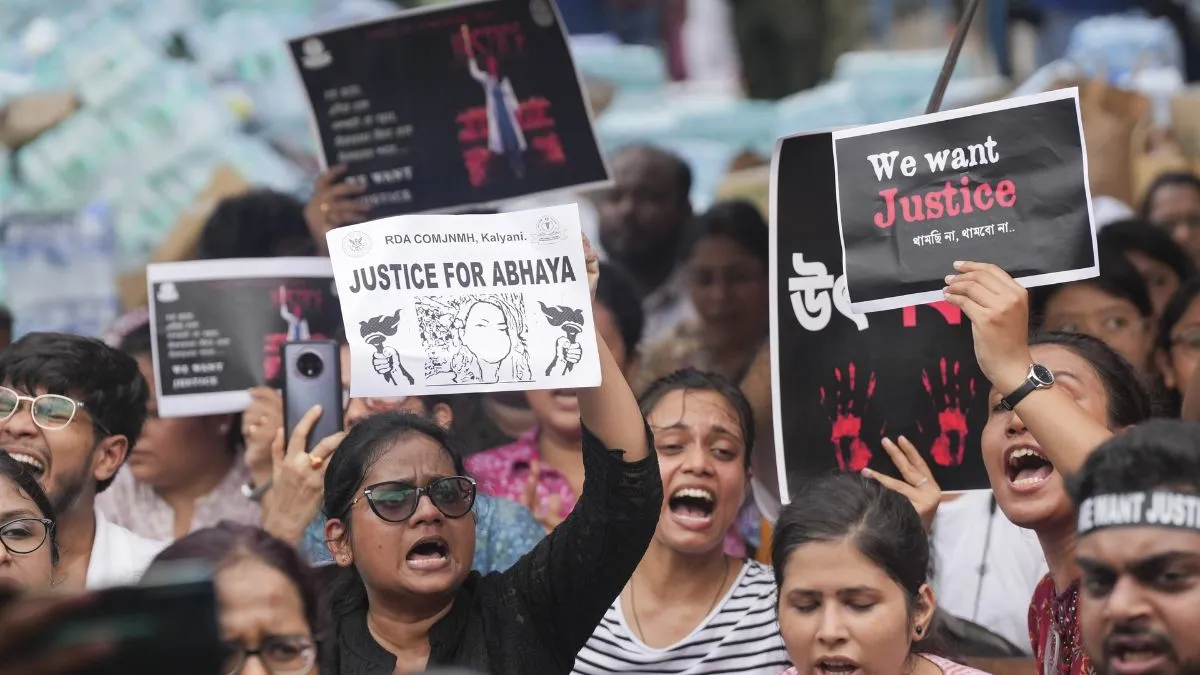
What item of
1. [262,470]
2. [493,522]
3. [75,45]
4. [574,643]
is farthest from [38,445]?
[75,45]

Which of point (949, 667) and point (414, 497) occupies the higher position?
point (414, 497)

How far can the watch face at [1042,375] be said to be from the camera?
338 cm

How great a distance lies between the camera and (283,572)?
11.1ft

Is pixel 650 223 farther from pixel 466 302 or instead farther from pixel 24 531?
pixel 24 531

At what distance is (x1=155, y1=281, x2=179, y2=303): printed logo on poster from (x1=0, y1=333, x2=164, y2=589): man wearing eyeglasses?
1.81ft

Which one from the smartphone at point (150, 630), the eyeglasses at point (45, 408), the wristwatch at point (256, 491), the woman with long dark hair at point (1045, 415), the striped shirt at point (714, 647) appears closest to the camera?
the smartphone at point (150, 630)

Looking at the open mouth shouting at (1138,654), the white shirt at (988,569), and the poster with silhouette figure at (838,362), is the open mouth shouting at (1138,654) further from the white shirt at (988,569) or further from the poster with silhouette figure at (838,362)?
the white shirt at (988,569)

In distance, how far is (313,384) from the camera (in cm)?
448

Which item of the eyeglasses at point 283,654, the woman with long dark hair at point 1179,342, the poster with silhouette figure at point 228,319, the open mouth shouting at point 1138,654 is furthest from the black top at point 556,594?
the woman with long dark hair at point 1179,342

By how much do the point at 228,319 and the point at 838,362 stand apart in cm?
165

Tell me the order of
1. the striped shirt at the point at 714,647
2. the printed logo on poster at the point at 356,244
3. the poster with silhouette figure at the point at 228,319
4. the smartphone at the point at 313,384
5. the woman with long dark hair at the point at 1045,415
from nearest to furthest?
the woman with long dark hair at the point at 1045,415 → the printed logo on poster at the point at 356,244 → the striped shirt at the point at 714,647 → the smartphone at the point at 313,384 → the poster with silhouette figure at the point at 228,319

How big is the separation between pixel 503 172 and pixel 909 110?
319cm

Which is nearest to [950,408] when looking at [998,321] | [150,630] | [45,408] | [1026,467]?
[1026,467]

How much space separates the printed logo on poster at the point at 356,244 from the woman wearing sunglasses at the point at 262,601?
0.55 metres
